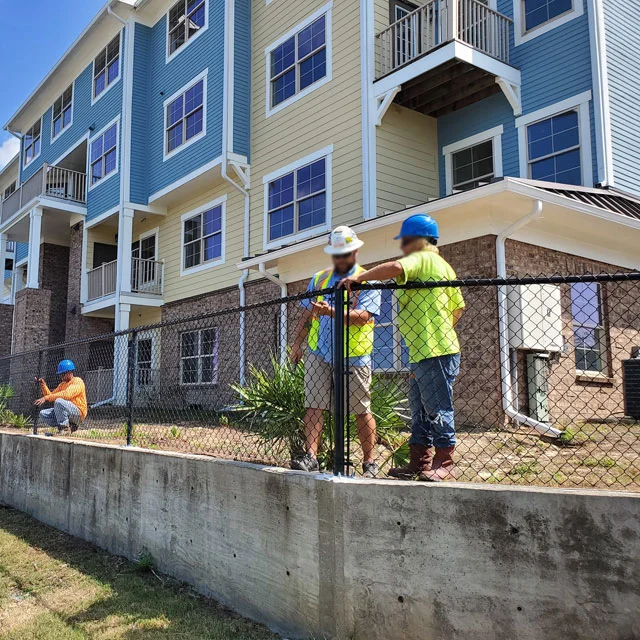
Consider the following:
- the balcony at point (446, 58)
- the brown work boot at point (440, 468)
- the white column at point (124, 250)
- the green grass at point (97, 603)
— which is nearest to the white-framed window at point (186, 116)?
the white column at point (124, 250)

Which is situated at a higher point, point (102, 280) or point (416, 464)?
point (102, 280)

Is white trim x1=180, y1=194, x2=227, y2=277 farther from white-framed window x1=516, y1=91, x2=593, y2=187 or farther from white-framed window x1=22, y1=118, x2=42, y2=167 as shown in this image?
white-framed window x1=22, y1=118, x2=42, y2=167

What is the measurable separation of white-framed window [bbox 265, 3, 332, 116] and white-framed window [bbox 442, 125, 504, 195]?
114 inches

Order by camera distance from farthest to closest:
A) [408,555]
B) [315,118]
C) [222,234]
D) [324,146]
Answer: [222,234]
[315,118]
[324,146]
[408,555]

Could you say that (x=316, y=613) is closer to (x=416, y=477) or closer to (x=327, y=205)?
(x=416, y=477)

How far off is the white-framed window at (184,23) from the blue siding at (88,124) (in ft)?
5.99

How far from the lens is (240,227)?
14758 millimetres

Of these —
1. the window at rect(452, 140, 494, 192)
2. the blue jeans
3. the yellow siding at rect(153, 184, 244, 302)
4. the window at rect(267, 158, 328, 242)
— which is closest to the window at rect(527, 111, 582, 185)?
the window at rect(452, 140, 494, 192)

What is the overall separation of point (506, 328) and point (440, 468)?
4.94 meters

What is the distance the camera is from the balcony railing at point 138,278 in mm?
17281

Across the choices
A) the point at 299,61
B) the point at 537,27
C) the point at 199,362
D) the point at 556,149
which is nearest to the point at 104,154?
the point at 299,61

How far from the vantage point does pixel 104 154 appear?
1888 centimetres

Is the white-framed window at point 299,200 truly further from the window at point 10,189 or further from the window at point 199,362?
the window at point 10,189

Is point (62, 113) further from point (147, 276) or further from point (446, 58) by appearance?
point (446, 58)
